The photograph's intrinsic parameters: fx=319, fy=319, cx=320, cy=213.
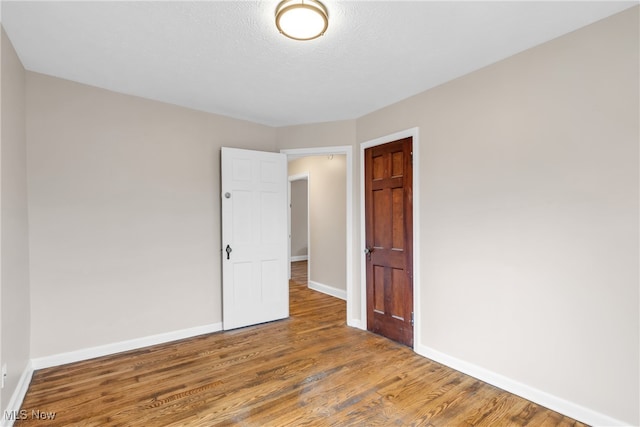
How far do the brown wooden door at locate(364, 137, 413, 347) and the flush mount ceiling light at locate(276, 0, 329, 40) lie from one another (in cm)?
158

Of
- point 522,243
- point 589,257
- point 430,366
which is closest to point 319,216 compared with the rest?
point 430,366

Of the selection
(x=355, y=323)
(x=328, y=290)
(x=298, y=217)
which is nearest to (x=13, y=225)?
(x=355, y=323)

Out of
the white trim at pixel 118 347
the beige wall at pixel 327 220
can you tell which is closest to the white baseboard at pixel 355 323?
the beige wall at pixel 327 220

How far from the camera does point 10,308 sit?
208 centimetres

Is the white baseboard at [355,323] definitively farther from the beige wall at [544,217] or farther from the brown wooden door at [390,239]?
the beige wall at [544,217]

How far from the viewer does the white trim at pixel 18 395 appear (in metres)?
1.92

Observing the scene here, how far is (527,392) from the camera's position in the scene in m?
2.26

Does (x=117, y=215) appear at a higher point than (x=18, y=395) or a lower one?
higher

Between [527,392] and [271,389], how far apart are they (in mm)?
1838

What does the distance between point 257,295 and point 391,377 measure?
6.16 feet

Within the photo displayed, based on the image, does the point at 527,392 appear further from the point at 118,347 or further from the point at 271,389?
the point at 118,347

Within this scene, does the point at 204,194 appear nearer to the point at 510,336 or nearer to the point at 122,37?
the point at 122,37

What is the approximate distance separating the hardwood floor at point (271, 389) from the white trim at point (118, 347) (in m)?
0.08

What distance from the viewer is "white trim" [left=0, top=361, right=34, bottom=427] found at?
1.92 m
